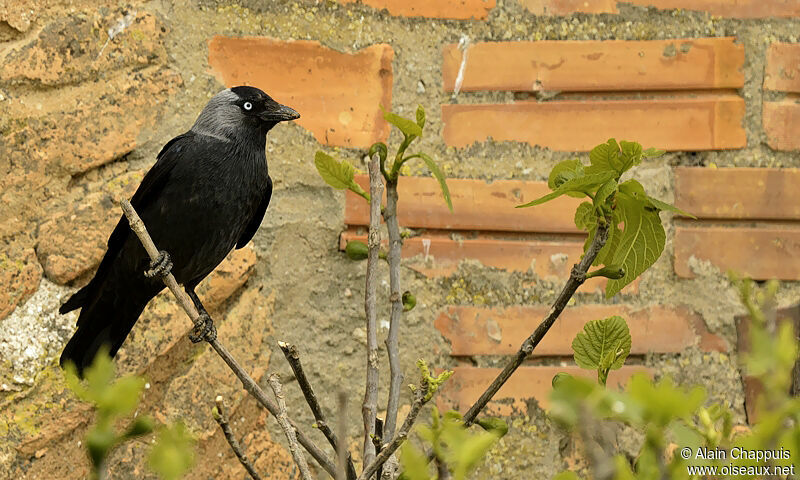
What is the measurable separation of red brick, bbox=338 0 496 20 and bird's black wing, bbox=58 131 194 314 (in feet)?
1.27

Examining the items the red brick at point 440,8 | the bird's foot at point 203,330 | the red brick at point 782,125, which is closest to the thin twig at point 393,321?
the bird's foot at point 203,330

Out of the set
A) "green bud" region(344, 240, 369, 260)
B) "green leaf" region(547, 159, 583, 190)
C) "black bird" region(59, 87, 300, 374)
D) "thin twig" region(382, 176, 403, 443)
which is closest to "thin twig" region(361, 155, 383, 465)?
"thin twig" region(382, 176, 403, 443)

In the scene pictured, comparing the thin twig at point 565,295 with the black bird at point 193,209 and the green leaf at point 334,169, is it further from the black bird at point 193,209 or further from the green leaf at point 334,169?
the black bird at point 193,209

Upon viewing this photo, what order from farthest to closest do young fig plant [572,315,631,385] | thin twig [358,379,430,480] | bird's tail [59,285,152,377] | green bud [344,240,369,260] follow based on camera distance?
1. bird's tail [59,285,152,377]
2. green bud [344,240,369,260]
3. young fig plant [572,315,631,385]
4. thin twig [358,379,430,480]

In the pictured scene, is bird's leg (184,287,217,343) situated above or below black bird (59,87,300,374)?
below

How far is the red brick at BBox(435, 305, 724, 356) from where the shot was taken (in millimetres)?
1405

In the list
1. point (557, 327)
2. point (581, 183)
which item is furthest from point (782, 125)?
point (581, 183)

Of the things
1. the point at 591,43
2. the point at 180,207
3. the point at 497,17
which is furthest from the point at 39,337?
the point at 591,43

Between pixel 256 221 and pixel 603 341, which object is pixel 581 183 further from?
pixel 256 221

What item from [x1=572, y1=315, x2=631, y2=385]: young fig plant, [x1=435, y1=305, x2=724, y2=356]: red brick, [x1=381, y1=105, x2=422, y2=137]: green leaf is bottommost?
[x1=435, y1=305, x2=724, y2=356]: red brick

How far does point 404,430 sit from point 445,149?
0.89 metres

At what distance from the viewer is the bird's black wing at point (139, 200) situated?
1.28m

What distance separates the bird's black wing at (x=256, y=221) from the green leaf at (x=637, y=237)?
2.60 ft

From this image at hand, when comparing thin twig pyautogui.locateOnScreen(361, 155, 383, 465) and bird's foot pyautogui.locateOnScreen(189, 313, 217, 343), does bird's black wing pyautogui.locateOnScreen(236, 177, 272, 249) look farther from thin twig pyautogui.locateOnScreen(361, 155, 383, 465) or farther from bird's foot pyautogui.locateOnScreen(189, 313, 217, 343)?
thin twig pyautogui.locateOnScreen(361, 155, 383, 465)
